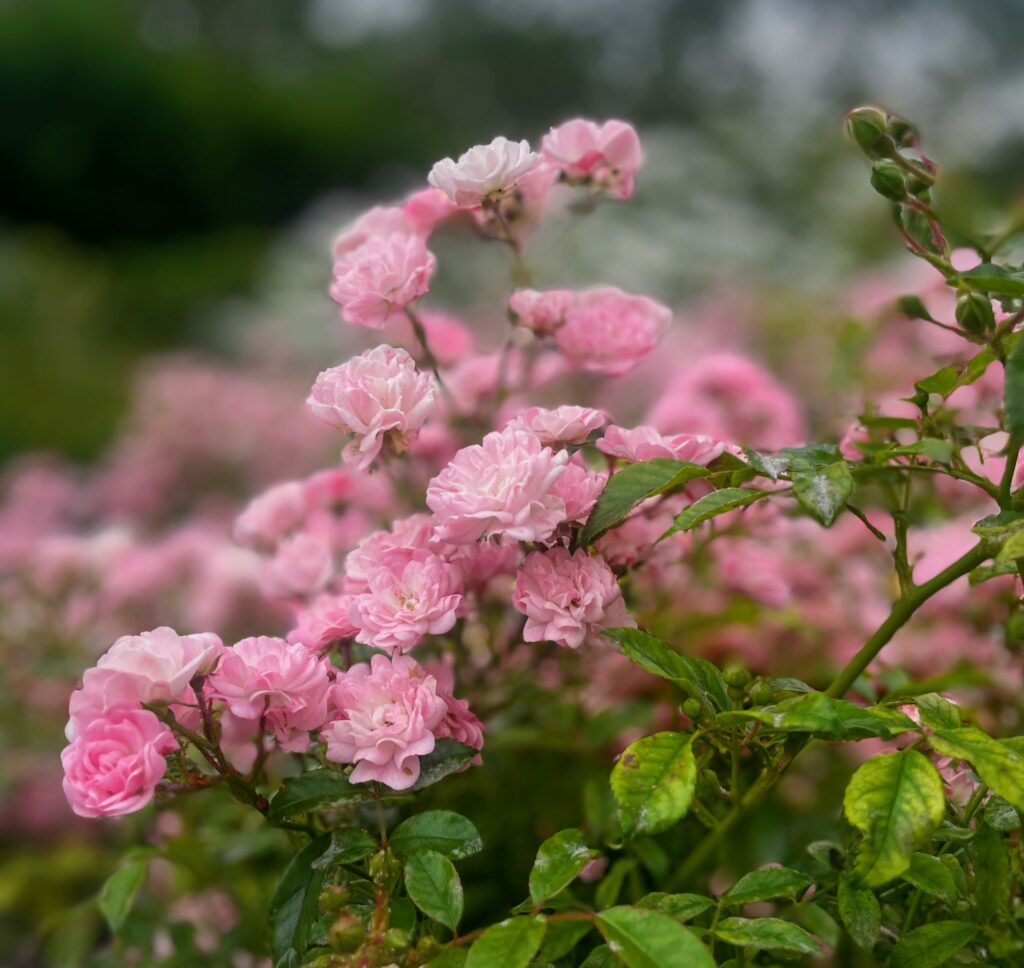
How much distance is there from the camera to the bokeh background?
1563 mm

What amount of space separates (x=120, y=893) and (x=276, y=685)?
0.75 ft

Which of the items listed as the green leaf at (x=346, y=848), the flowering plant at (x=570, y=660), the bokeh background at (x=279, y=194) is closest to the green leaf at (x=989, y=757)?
the flowering plant at (x=570, y=660)

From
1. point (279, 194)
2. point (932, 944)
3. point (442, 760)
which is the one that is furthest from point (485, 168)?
point (279, 194)

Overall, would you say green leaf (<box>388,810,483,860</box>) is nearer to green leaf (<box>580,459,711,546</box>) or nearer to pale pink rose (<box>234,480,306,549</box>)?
green leaf (<box>580,459,711,546</box>)

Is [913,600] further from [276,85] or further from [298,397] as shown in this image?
[276,85]

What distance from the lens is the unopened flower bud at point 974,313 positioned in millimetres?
455

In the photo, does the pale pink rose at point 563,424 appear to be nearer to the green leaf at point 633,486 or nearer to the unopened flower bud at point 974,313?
the green leaf at point 633,486

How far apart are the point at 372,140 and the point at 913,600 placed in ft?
22.6

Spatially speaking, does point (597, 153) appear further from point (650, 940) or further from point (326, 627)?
point (650, 940)

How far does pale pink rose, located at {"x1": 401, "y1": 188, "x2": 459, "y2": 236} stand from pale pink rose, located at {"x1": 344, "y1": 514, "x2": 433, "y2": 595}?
0.19 m

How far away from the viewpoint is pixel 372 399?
0.48 metres

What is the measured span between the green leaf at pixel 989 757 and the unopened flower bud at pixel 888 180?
A: 0.77 ft

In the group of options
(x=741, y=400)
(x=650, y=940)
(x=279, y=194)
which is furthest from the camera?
(x=279, y=194)

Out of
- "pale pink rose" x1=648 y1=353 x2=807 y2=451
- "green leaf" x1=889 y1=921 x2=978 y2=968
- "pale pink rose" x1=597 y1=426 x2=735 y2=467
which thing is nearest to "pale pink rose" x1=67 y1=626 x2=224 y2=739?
"pale pink rose" x1=597 y1=426 x2=735 y2=467
